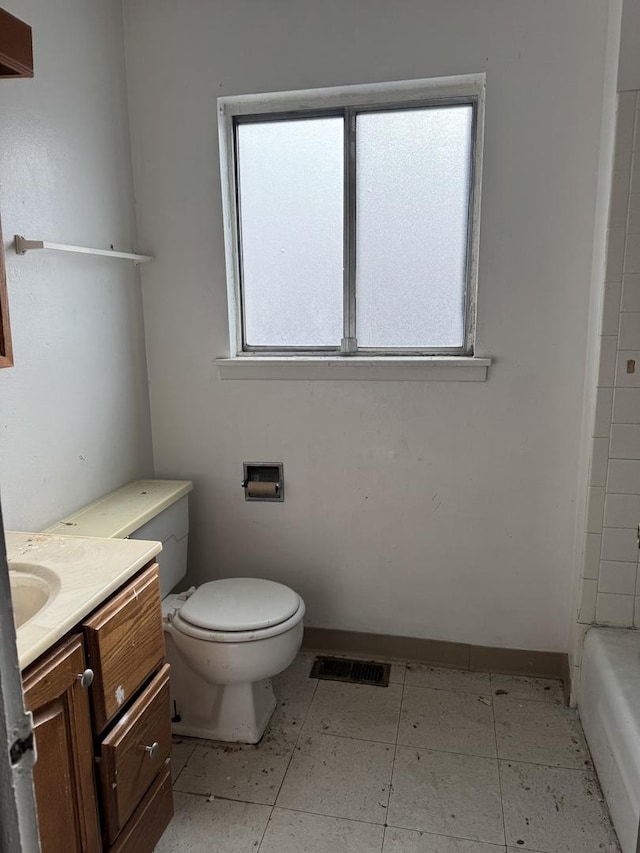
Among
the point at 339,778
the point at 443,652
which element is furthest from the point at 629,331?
the point at 339,778

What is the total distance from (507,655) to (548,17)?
6.92 ft

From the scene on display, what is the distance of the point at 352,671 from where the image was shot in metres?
2.36

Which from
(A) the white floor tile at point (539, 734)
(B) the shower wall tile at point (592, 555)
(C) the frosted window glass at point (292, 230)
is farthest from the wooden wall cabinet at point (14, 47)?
(A) the white floor tile at point (539, 734)

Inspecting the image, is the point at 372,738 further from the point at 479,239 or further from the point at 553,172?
the point at 553,172

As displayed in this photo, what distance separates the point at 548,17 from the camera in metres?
1.92

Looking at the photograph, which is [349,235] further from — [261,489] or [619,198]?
[261,489]

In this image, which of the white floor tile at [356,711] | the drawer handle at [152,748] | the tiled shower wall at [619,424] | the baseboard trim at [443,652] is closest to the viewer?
the drawer handle at [152,748]

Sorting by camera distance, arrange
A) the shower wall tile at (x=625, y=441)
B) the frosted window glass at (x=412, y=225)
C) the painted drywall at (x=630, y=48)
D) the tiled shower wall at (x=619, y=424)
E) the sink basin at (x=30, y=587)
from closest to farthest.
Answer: the sink basin at (x=30, y=587) < the painted drywall at (x=630, y=48) < the tiled shower wall at (x=619, y=424) < the shower wall tile at (x=625, y=441) < the frosted window glass at (x=412, y=225)

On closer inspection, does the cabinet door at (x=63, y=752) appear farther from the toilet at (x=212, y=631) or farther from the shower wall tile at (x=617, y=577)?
the shower wall tile at (x=617, y=577)

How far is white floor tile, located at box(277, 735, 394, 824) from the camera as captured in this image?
175 centimetres

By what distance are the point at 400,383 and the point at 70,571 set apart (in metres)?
1.26

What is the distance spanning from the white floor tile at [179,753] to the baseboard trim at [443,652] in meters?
0.60

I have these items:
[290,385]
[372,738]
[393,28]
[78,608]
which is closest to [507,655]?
[372,738]

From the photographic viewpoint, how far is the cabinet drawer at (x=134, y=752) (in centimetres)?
133
